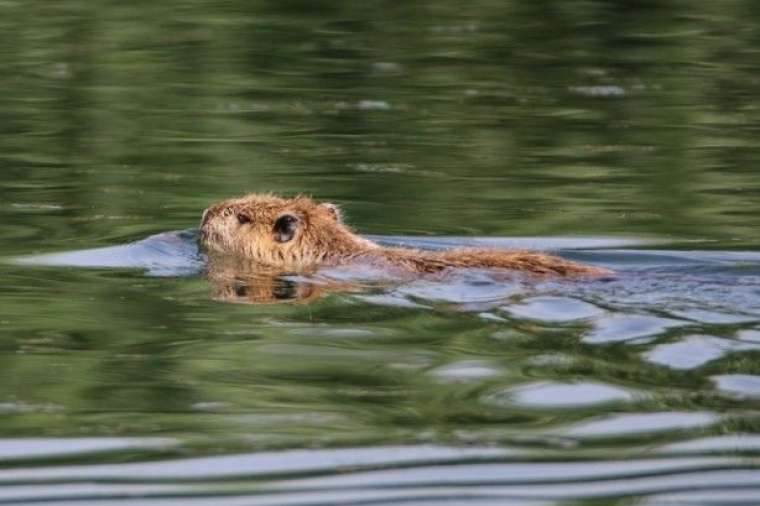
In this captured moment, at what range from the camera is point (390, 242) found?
9.40 meters

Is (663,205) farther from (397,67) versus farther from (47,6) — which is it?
(47,6)

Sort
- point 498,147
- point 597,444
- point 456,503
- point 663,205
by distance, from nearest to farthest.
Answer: point 456,503 < point 597,444 < point 663,205 < point 498,147

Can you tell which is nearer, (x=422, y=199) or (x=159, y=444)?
(x=159, y=444)

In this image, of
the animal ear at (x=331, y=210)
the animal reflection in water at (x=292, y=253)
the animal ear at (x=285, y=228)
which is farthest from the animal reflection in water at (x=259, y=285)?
the animal ear at (x=331, y=210)

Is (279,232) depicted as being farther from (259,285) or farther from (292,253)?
(259,285)

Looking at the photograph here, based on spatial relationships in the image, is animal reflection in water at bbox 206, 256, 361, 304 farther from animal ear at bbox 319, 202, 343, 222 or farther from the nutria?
animal ear at bbox 319, 202, 343, 222

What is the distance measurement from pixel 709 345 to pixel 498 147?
5159mm

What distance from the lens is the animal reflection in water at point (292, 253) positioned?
7980mm

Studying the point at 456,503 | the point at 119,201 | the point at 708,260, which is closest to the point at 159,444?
the point at 456,503

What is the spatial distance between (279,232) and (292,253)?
121 millimetres

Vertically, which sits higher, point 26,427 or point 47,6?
point 47,6

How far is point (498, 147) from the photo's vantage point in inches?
452

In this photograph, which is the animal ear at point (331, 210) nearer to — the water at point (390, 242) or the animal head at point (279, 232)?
the animal head at point (279, 232)

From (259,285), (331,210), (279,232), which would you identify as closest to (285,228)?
(279,232)
